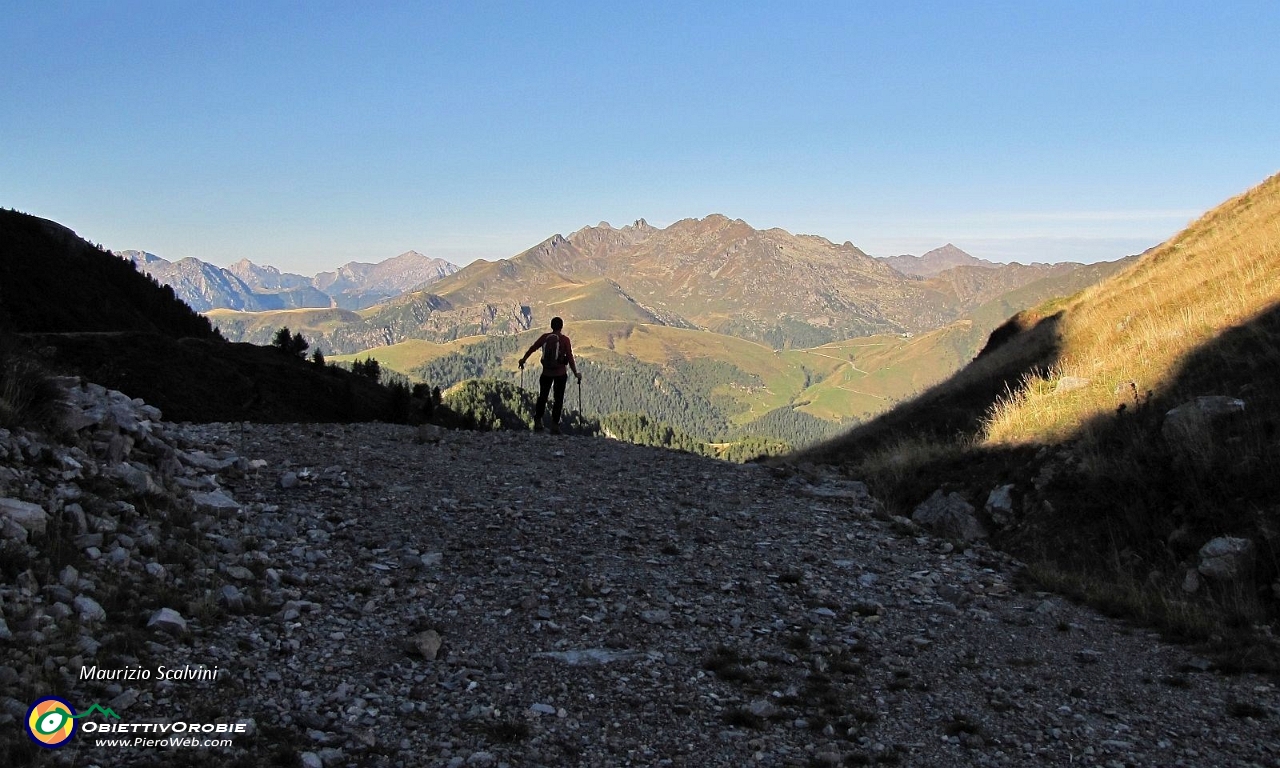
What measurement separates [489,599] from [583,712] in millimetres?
3008

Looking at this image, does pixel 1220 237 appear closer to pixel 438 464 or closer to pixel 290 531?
pixel 438 464

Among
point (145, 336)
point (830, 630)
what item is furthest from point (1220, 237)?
point (145, 336)

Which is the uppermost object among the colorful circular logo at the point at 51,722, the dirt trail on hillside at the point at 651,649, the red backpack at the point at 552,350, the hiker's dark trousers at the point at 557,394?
the red backpack at the point at 552,350

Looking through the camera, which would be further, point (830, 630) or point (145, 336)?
point (145, 336)

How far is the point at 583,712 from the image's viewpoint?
7191 millimetres

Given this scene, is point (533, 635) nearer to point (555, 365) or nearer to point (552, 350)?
point (552, 350)

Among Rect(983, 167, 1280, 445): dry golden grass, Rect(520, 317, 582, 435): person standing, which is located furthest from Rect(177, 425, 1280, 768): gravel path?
Rect(520, 317, 582, 435): person standing

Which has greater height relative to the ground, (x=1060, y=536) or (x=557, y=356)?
(x=557, y=356)

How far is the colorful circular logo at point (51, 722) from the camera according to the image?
5801 millimetres

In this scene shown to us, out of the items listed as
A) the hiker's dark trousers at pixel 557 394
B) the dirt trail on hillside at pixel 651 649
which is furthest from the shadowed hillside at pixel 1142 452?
the hiker's dark trousers at pixel 557 394

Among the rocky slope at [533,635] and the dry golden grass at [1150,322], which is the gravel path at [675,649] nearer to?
the rocky slope at [533,635]

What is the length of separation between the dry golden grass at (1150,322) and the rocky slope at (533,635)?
7199mm

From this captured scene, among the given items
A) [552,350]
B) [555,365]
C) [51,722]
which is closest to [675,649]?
[51,722]

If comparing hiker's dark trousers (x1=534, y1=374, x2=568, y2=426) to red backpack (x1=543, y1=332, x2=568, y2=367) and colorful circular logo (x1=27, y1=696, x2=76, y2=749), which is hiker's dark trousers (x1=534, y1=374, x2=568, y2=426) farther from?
colorful circular logo (x1=27, y1=696, x2=76, y2=749)
